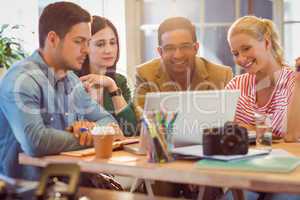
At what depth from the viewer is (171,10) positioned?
338 cm

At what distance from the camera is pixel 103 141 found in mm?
1596

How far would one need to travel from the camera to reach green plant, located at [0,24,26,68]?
9.39 feet

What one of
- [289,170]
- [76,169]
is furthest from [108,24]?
[76,169]

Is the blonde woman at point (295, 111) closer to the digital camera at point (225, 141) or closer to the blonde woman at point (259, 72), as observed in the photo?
the blonde woman at point (259, 72)

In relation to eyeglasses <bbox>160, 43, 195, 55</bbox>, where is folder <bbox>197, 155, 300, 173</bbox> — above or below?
below

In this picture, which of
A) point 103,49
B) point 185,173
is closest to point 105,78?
point 103,49

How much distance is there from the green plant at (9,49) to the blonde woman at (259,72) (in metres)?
1.29

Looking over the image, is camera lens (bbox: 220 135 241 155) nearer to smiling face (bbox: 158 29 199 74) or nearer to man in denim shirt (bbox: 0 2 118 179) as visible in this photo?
man in denim shirt (bbox: 0 2 118 179)

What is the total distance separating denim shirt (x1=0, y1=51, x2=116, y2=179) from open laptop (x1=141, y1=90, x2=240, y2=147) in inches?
15.1

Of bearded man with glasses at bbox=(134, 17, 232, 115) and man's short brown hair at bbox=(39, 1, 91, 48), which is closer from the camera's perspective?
man's short brown hair at bbox=(39, 1, 91, 48)

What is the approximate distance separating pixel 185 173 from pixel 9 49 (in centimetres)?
194

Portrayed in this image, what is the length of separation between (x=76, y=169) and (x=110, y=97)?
178 cm

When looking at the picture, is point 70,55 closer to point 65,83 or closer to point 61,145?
point 65,83

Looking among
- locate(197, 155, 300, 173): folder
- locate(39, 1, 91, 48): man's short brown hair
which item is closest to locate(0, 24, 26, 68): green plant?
locate(39, 1, 91, 48): man's short brown hair
